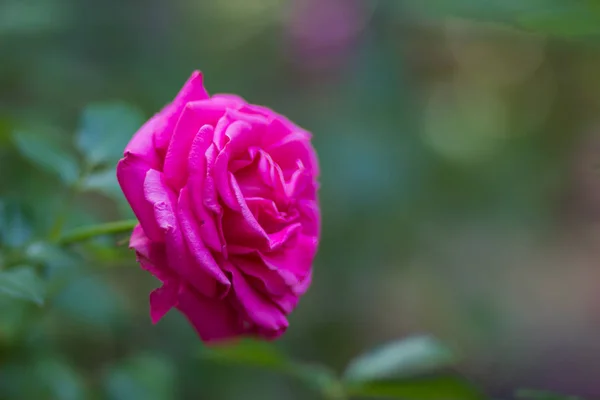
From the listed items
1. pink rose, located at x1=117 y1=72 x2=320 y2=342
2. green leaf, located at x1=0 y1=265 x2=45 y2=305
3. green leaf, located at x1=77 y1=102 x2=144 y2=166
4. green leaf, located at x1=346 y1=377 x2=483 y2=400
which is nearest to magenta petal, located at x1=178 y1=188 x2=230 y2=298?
pink rose, located at x1=117 y1=72 x2=320 y2=342

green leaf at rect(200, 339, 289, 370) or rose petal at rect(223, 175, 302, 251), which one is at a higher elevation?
rose petal at rect(223, 175, 302, 251)

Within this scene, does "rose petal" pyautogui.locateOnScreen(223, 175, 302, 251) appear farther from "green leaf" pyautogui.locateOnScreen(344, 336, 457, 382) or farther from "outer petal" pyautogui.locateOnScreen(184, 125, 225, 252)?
"green leaf" pyautogui.locateOnScreen(344, 336, 457, 382)

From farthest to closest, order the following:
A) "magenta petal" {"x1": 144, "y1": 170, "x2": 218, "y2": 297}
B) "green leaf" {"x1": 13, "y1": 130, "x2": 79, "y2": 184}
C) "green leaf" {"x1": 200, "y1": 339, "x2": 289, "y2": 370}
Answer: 1. "green leaf" {"x1": 200, "y1": 339, "x2": 289, "y2": 370}
2. "green leaf" {"x1": 13, "y1": 130, "x2": 79, "y2": 184}
3. "magenta petal" {"x1": 144, "y1": 170, "x2": 218, "y2": 297}

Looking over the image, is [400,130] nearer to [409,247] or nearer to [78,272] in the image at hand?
[409,247]

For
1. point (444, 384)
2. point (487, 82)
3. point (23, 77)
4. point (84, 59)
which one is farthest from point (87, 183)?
point (487, 82)

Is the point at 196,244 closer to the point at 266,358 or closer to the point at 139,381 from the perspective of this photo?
the point at 266,358

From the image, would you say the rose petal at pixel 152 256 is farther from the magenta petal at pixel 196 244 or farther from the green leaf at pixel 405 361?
the green leaf at pixel 405 361
